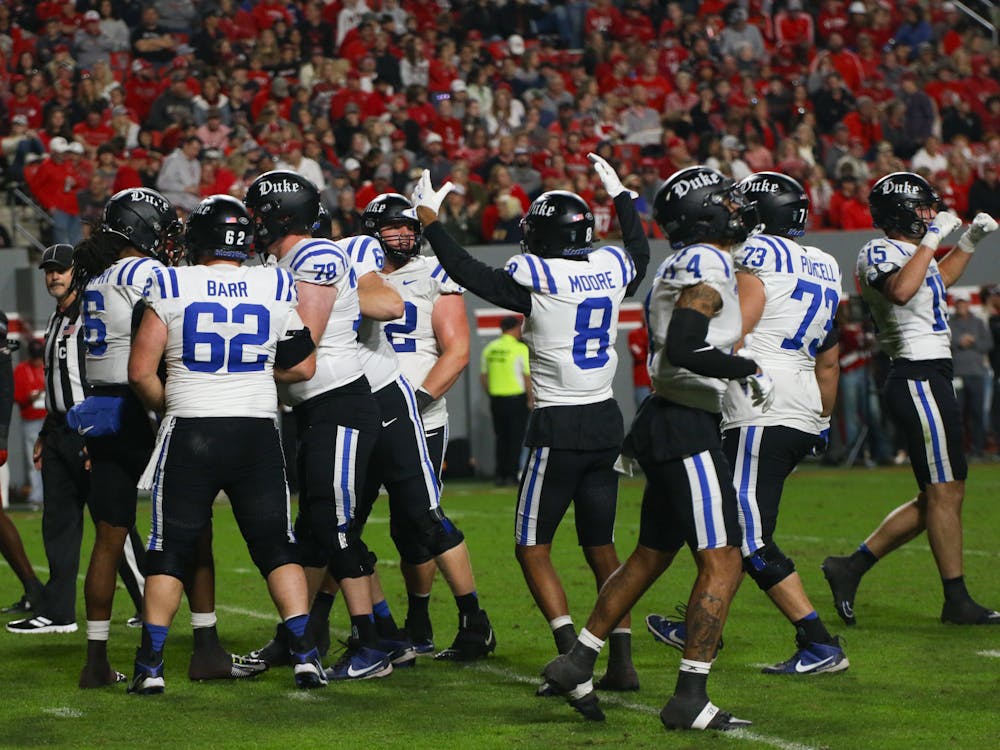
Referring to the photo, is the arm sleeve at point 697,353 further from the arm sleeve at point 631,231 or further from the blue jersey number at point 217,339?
the blue jersey number at point 217,339

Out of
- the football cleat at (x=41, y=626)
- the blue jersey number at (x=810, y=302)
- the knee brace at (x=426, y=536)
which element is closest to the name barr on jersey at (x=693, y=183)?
the blue jersey number at (x=810, y=302)

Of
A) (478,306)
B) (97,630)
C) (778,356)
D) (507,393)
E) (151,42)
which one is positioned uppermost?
(151,42)

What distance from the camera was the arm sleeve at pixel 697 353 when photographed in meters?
5.23

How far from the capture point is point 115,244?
6520mm

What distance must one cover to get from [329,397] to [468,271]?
0.98 m

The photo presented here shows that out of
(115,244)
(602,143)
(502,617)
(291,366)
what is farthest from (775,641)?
(602,143)

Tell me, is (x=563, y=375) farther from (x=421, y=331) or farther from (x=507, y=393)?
(x=507, y=393)

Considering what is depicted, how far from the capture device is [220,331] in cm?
589

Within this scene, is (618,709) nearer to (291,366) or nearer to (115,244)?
(291,366)

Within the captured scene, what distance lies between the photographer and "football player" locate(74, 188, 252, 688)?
6.34 metres

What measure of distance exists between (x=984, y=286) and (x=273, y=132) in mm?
8407

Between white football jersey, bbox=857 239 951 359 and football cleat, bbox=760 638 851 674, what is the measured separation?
6.16ft

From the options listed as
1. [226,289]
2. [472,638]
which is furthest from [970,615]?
[226,289]

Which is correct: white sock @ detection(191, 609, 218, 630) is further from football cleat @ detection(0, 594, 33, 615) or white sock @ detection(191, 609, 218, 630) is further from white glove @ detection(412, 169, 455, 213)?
football cleat @ detection(0, 594, 33, 615)
